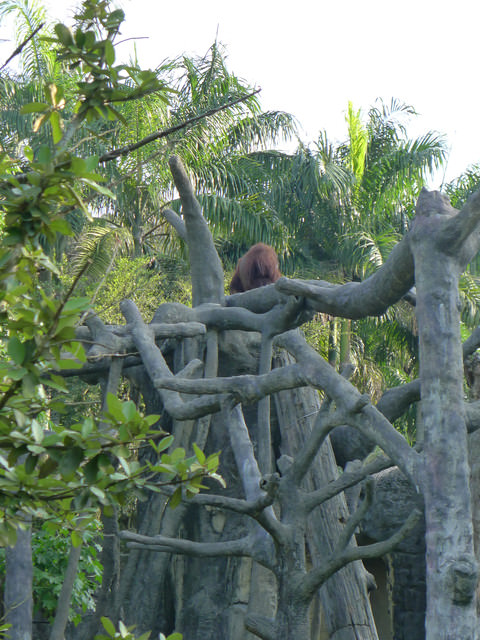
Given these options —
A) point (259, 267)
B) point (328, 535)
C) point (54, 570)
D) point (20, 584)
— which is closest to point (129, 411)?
point (328, 535)

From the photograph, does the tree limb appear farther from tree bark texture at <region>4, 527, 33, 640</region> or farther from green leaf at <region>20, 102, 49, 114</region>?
tree bark texture at <region>4, 527, 33, 640</region>

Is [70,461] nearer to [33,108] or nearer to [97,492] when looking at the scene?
[97,492]

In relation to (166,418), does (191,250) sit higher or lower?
higher

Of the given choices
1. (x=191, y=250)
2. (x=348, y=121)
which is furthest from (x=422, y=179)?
(x=191, y=250)

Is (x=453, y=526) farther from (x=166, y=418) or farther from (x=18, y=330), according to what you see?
(x=166, y=418)

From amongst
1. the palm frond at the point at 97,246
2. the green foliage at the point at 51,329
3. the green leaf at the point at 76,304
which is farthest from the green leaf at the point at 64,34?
the palm frond at the point at 97,246

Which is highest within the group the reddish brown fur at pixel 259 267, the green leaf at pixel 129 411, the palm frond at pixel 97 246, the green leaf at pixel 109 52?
the palm frond at pixel 97 246

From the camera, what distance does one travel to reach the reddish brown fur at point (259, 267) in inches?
276

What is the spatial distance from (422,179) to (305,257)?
2.98m

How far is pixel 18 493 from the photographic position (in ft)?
5.09

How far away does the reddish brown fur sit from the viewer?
Answer: 7013 millimetres

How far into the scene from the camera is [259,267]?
703 centimetres

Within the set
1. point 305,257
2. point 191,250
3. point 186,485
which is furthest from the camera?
point 305,257

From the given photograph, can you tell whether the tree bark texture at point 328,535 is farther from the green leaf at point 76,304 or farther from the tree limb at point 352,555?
the green leaf at point 76,304
